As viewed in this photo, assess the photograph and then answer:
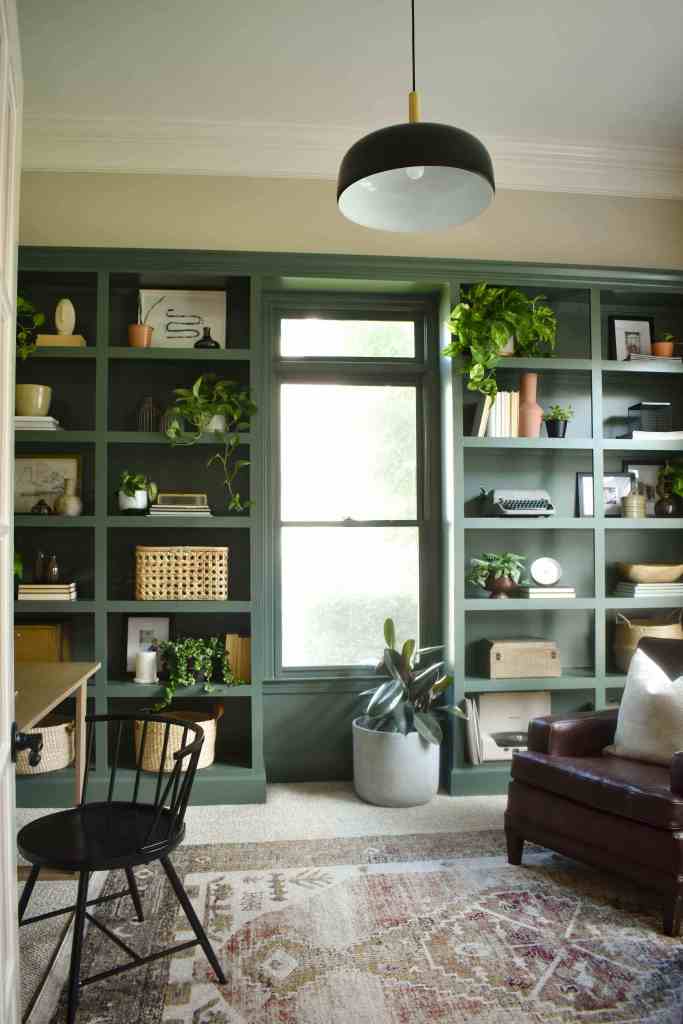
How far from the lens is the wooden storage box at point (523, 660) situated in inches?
164

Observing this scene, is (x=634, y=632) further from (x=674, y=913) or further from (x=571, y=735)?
(x=674, y=913)

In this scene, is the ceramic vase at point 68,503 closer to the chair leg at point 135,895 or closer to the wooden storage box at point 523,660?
the chair leg at point 135,895

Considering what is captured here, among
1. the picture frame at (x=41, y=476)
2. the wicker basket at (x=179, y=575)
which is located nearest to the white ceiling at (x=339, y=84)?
the picture frame at (x=41, y=476)

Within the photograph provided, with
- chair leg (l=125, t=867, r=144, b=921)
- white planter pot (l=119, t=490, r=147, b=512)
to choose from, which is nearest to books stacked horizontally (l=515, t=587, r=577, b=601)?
white planter pot (l=119, t=490, r=147, b=512)

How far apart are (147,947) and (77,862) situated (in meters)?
0.65

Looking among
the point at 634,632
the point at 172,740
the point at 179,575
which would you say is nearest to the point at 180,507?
the point at 179,575

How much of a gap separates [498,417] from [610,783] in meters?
2.01

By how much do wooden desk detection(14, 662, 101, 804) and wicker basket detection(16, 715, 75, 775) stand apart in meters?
0.75

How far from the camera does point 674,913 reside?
2.58 meters

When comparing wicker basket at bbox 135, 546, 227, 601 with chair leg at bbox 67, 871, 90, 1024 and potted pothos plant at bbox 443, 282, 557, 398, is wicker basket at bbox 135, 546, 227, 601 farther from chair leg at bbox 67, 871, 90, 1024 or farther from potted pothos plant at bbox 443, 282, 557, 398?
chair leg at bbox 67, 871, 90, 1024

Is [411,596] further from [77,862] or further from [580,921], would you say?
[77,862]

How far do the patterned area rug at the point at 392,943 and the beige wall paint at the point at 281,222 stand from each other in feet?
9.74

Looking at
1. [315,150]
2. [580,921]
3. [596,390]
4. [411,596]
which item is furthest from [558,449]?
[580,921]

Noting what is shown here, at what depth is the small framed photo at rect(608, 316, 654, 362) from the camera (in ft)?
14.8
